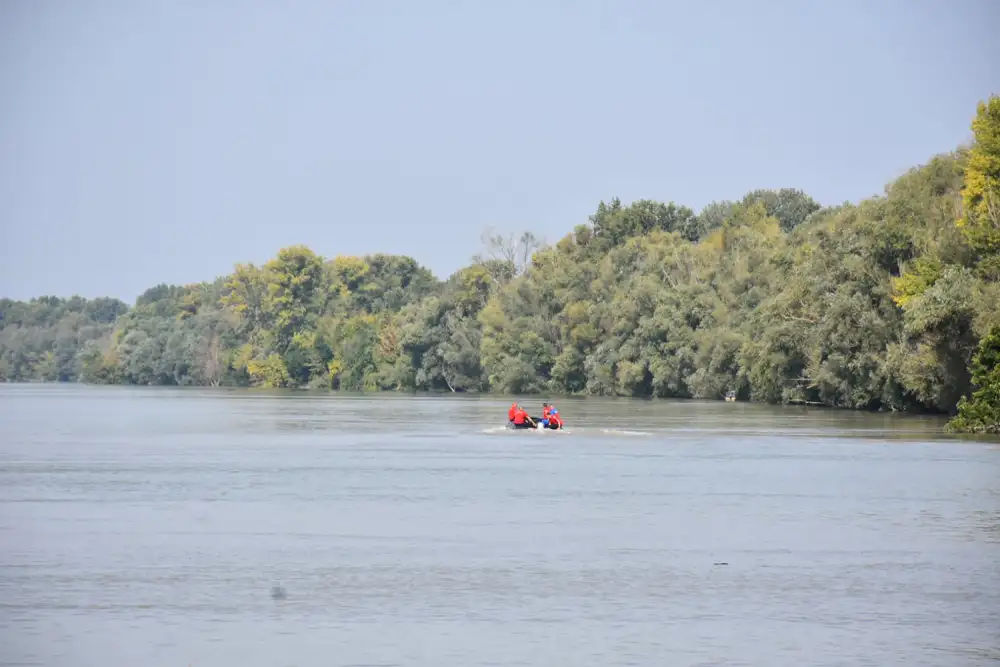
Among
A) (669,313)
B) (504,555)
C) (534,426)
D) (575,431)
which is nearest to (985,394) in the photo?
(575,431)

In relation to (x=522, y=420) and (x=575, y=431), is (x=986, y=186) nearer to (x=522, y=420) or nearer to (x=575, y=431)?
(x=575, y=431)

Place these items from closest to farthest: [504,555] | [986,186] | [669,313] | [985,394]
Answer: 1. [504,555]
2. [985,394]
3. [986,186]
4. [669,313]

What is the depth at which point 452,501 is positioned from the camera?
33.4m

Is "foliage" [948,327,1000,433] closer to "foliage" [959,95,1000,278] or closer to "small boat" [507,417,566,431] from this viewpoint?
"foliage" [959,95,1000,278]

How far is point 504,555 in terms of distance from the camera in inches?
994

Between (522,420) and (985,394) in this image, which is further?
(522,420)

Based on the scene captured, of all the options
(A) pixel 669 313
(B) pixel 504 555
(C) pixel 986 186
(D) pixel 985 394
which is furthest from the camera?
(A) pixel 669 313

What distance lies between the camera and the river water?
60.5 ft

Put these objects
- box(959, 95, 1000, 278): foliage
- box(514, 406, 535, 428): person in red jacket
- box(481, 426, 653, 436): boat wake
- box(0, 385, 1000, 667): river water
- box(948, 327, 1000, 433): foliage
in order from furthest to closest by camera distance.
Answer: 1. box(514, 406, 535, 428): person in red jacket
2. box(959, 95, 1000, 278): foliage
3. box(481, 426, 653, 436): boat wake
4. box(948, 327, 1000, 433): foliage
5. box(0, 385, 1000, 667): river water

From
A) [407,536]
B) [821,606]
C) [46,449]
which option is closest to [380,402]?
[46,449]

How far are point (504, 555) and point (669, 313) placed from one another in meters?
75.2

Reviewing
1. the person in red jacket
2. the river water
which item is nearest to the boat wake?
the person in red jacket

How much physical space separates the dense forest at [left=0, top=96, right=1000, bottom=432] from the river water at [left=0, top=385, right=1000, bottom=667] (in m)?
13.0

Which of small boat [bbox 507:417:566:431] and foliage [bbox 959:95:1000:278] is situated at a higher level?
foliage [bbox 959:95:1000:278]
